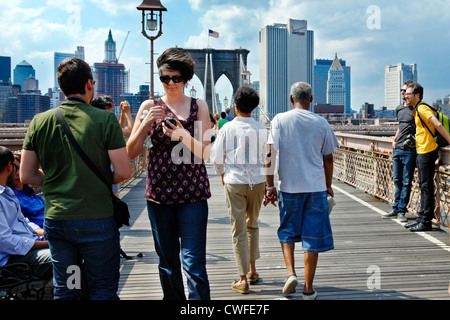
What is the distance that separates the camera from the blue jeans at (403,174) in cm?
573

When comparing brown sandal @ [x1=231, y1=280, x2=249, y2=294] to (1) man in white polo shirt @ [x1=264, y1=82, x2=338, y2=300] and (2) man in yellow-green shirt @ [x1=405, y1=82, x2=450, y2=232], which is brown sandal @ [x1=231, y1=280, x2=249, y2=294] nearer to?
(1) man in white polo shirt @ [x1=264, y1=82, x2=338, y2=300]

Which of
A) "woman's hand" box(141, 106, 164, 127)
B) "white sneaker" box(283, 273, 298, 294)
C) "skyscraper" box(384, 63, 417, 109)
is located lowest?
"white sneaker" box(283, 273, 298, 294)

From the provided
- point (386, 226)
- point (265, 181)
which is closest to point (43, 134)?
point (265, 181)

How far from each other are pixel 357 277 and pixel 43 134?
270cm

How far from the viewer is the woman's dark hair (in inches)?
105

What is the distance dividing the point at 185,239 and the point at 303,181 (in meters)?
1.07

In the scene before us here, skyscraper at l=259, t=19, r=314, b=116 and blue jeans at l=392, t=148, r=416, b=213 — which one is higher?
skyscraper at l=259, t=19, r=314, b=116

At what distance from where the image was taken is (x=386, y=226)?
18.9ft

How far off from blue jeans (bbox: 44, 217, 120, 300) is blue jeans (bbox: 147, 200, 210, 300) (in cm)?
37

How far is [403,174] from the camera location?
19.2 ft

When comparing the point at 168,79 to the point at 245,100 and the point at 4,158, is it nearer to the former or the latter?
the point at 245,100

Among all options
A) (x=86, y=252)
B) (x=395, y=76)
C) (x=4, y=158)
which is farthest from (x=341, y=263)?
(x=395, y=76)

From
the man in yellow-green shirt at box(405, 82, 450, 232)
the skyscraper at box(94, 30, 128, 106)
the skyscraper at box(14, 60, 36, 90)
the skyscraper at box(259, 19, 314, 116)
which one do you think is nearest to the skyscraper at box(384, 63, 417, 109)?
the skyscraper at box(259, 19, 314, 116)
